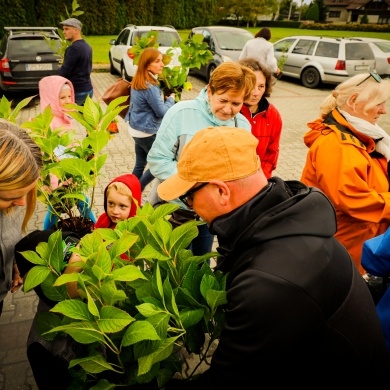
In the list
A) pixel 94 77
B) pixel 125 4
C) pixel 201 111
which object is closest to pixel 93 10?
pixel 125 4

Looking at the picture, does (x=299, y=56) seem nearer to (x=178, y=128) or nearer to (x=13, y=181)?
(x=178, y=128)

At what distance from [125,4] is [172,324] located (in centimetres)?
2956

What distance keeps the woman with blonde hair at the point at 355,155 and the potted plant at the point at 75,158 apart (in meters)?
1.42

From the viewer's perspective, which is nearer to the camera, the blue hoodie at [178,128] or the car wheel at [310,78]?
the blue hoodie at [178,128]

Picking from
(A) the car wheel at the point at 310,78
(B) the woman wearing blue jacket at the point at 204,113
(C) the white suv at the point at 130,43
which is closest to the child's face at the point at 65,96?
(B) the woman wearing blue jacket at the point at 204,113

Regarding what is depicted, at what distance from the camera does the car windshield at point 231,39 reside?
11.9 m

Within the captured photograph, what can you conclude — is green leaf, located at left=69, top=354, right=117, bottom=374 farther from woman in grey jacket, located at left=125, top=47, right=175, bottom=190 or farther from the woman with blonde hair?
woman in grey jacket, located at left=125, top=47, right=175, bottom=190

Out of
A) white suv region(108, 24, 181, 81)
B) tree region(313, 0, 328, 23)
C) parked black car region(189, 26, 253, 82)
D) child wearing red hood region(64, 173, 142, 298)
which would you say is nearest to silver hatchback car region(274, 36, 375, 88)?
parked black car region(189, 26, 253, 82)

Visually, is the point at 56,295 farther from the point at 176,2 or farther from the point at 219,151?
the point at 176,2

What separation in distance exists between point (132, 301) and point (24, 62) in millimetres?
9438

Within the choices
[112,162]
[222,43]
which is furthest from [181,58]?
[222,43]

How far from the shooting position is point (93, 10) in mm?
25891

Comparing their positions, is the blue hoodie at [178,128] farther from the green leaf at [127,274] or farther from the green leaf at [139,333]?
the green leaf at [139,333]

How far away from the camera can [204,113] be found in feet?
9.02
